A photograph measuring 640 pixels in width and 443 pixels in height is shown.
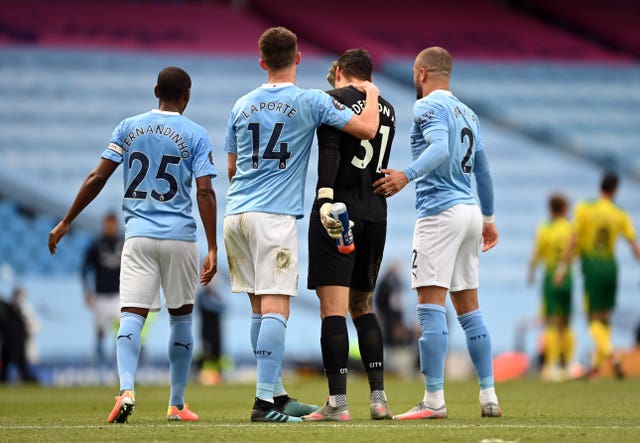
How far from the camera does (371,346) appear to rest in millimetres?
7207

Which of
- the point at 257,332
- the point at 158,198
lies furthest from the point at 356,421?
the point at 158,198

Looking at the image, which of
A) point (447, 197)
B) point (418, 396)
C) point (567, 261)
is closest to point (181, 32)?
point (567, 261)

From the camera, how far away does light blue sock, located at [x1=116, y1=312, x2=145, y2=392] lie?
279 inches

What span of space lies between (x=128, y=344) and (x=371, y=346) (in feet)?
4.78

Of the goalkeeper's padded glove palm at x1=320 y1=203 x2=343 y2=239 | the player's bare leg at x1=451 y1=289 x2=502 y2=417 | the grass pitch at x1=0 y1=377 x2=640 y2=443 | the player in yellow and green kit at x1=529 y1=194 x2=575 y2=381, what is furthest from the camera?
the player in yellow and green kit at x1=529 y1=194 x2=575 y2=381

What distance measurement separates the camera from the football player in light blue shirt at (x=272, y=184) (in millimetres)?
6828

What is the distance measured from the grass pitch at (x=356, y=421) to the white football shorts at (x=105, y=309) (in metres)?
3.84

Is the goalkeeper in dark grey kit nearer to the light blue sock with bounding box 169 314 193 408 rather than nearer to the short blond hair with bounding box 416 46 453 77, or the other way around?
the short blond hair with bounding box 416 46 453 77

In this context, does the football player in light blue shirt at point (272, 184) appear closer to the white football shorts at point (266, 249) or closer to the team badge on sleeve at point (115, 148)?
the white football shorts at point (266, 249)

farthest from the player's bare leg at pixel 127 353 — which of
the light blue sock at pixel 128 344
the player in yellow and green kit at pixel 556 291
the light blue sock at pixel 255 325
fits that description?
the player in yellow and green kit at pixel 556 291

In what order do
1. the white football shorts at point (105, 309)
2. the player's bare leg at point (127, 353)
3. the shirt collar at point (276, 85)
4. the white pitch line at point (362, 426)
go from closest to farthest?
the white pitch line at point (362, 426) < the player's bare leg at point (127, 353) < the shirt collar at point (276, 85) < the white football shorts at point (105, 309)

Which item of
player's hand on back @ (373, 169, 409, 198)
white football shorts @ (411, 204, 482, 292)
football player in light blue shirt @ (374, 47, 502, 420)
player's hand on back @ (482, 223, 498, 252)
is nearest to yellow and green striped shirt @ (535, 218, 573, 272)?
player's hand on back @ (482, 223, 498, 252)

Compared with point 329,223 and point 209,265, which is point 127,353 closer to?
point 209,265

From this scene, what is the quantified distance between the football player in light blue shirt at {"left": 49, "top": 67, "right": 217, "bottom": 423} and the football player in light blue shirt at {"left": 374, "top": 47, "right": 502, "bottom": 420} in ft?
3.92
